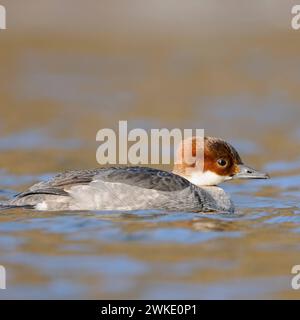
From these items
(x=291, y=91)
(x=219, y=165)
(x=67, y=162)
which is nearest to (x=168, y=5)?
(x=291, y=91)

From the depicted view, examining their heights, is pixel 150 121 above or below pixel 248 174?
above

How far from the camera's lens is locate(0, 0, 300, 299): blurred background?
26.1 feet

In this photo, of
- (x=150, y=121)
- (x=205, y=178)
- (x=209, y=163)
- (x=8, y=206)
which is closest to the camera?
(x=8, y=206)

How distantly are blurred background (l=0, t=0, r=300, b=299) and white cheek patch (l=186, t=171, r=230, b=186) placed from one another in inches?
18.3

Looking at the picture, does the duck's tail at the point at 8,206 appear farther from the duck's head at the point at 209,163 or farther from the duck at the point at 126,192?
the duck's head at the point at 209,163

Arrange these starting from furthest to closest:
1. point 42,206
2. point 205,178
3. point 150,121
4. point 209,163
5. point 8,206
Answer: point 150,121, point 205,178, point 209,163, point 8,206, point 42,206

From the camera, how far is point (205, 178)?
1088cm

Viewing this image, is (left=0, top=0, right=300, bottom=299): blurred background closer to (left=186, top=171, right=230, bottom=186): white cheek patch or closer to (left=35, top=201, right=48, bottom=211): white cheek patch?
(left=35, top=201, right=48, bottom=211): white cheek patch

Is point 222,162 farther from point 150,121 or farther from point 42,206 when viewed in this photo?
point 150,121

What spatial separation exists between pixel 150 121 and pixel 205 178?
19.4 feet

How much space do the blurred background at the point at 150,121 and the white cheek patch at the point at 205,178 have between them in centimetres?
46

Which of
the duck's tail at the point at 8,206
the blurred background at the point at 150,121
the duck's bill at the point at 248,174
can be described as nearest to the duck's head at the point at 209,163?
the duck's bill at the point at 248,174

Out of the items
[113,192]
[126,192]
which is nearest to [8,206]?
[113,192]
